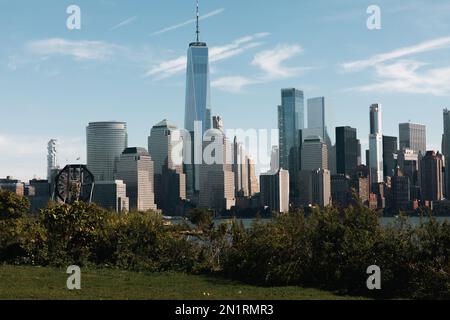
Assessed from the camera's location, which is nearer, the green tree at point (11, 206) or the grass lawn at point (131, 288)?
the grass lawn at point (131, 288)

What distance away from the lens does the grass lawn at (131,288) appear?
69.1ft

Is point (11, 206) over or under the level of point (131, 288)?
over

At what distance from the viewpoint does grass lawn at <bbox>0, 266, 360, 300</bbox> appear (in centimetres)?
2105

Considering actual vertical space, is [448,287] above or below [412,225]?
below

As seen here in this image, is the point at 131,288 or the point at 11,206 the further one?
the point at 11,206

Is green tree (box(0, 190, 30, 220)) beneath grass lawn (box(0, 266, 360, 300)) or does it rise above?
above

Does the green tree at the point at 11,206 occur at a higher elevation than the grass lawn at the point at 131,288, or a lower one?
higher

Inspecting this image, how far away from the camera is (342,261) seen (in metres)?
25.0

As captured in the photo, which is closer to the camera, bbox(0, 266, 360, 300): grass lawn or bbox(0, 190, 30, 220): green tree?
bbox(0, 266, 360, 300): grass lawn

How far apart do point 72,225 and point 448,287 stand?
17456 millimetres

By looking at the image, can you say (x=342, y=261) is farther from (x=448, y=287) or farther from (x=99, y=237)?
(x=99, y=237)

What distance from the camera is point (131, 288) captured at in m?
23.1
